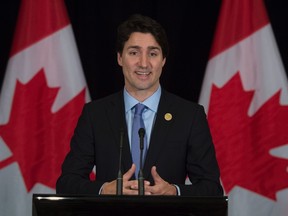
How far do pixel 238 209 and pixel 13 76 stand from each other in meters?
1.56

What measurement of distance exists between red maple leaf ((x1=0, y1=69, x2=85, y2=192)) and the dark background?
266 mm

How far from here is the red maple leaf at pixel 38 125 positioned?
3.57m

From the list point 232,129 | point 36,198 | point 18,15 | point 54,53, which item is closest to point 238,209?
point 232,129

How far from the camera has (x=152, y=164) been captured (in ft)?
7.79

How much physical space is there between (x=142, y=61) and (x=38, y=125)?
52.0 inches

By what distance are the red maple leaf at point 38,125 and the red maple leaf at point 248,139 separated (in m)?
0.86

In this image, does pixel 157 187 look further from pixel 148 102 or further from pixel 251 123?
pixel 251 123

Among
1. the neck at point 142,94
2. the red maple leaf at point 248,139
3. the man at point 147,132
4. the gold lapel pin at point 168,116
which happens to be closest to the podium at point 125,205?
the man at point 147,132

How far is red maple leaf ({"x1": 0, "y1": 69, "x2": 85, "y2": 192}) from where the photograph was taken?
11.7 ft

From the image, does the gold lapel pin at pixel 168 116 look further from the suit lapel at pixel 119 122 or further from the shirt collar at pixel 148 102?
the suit lapel at pixel 119 122

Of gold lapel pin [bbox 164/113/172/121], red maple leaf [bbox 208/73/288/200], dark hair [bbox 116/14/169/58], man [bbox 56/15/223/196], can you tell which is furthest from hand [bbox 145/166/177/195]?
red maple leaf [bbox 208/73/288/200]

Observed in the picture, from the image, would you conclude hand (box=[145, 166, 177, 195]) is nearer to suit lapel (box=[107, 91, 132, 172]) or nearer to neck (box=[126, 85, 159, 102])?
suit lapel (box=[107, 91, 132, 172])

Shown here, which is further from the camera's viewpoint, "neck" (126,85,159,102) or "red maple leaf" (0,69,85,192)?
"red maple leaf" (0,69,85,192)

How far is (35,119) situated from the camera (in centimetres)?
359
